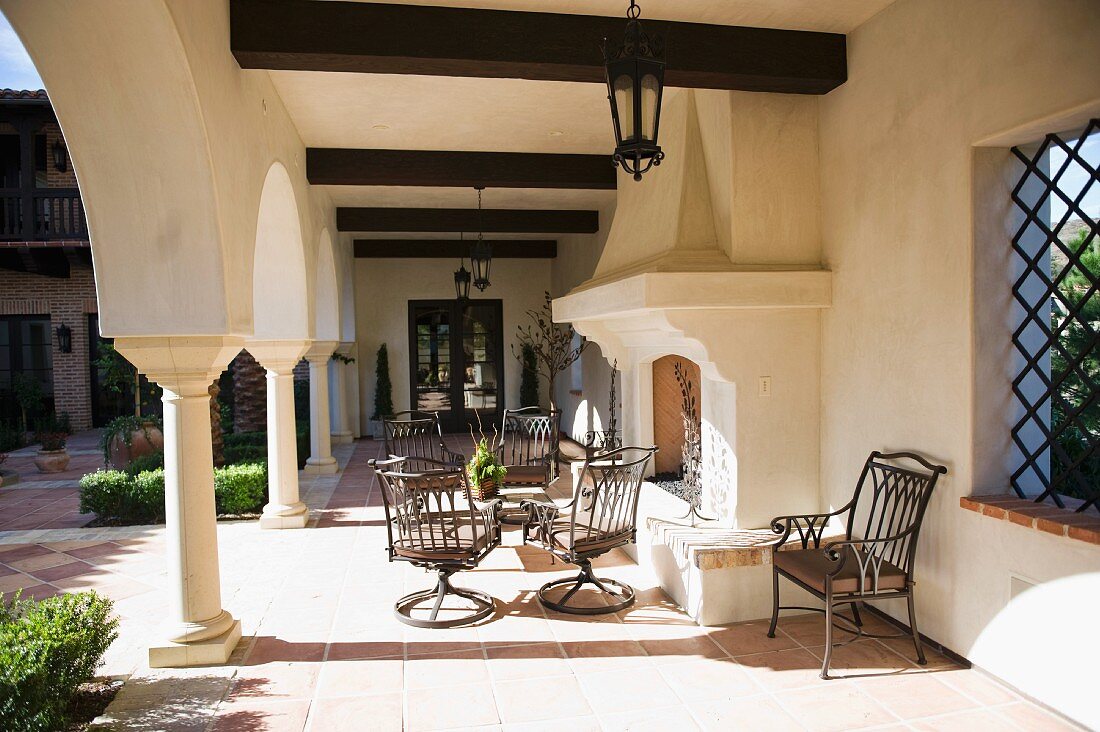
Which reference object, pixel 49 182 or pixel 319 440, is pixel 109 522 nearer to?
pixel 319 440

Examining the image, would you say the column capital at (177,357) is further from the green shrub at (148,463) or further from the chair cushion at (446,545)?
the green shrub at (148,463)

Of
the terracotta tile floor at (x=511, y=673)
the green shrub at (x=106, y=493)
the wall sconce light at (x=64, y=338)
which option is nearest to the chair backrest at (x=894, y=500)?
the terracotta tile floor at (x=511, y=673)

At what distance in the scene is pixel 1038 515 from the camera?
3.38 meters

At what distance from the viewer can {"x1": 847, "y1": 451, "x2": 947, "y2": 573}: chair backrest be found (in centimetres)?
393

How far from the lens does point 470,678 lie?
3.83 metres

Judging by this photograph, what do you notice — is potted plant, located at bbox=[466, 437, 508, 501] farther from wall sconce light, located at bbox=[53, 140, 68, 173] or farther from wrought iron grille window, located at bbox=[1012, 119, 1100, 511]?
wall sconce light, located at bbox=[53, 140, 68, 173]

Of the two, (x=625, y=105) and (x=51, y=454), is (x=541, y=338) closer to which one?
(x=51, y=454)

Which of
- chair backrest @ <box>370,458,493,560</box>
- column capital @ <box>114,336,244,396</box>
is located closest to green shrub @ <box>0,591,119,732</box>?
column capital @ <box>114,336,244,396</box>

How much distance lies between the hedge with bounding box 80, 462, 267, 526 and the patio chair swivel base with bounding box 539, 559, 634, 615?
3.83m

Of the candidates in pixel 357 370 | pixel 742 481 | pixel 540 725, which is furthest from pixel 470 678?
pixel 357 370

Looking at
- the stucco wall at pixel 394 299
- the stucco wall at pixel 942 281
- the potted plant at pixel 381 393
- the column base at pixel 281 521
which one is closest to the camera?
the stucco wall at pixel 942 281

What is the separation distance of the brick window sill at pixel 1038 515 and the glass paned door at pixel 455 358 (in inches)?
443

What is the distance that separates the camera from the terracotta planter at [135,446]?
9078 mm

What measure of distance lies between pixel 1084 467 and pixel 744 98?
334 centimetres
